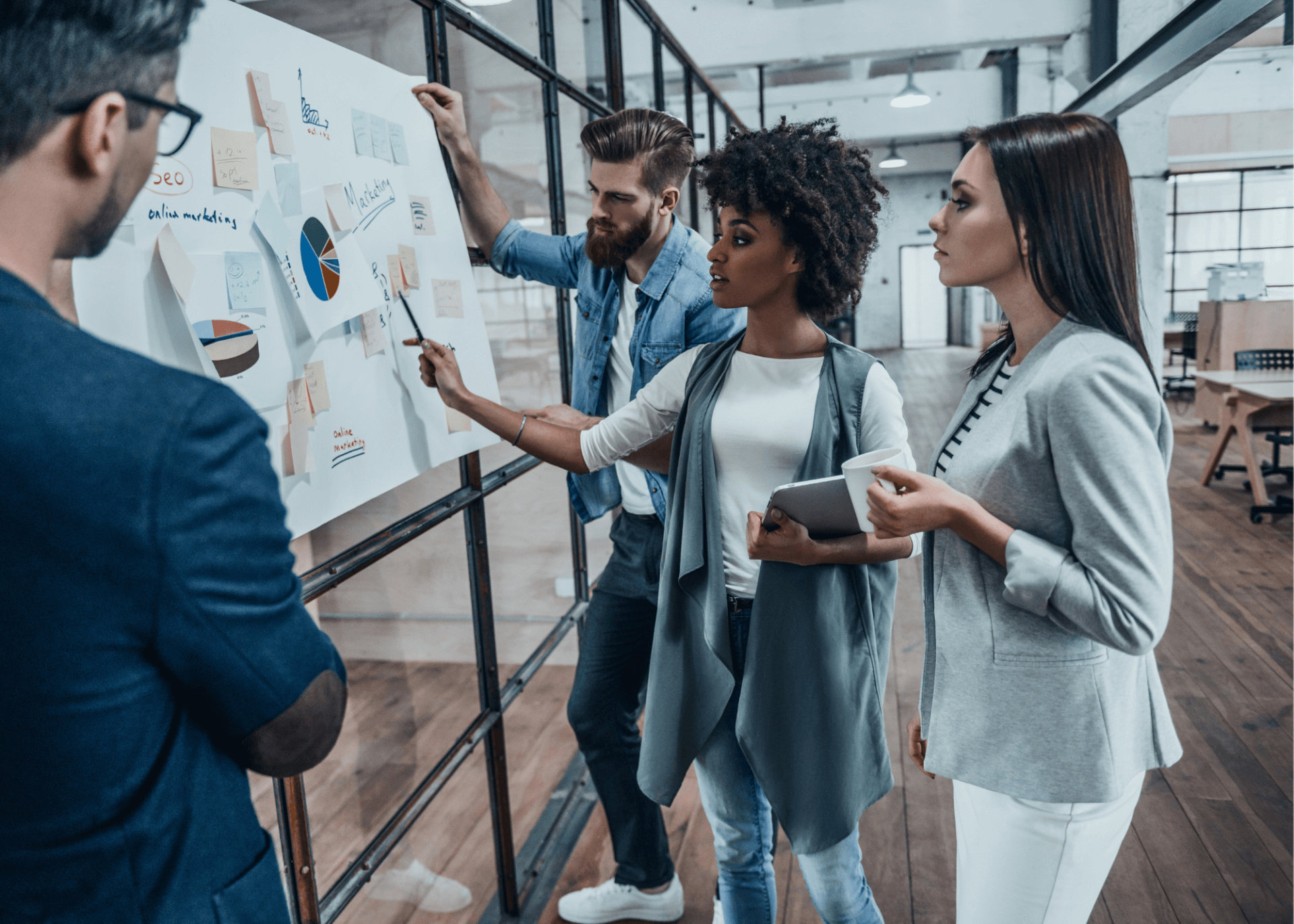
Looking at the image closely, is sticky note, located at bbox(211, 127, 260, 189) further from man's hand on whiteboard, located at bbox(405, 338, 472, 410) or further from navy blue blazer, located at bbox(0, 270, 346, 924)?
navy blue blazer, located at bbox(0, 270, 346, 924)

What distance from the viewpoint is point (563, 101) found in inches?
100

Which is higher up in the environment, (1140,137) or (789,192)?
(1140,137)

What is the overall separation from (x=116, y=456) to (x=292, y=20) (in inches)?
44.5

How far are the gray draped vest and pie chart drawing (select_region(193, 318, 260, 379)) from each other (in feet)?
2.27

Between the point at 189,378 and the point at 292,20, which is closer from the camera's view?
the point at 189,378

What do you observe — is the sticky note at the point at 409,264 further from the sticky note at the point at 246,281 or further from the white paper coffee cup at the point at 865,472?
the white paper coffee cup at the point at 865,472

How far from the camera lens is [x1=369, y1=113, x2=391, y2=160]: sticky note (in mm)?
1375

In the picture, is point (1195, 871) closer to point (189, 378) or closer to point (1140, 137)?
point (189, 378)

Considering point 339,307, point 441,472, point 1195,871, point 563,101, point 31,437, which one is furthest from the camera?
point 563,101

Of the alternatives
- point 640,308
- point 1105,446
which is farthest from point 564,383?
point 1105,446

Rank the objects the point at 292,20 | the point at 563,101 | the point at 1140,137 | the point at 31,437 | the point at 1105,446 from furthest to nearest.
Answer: the point at 1140,137
the point at 563,101
the point at 292,20
the point at 1105,446
the point at 31,437

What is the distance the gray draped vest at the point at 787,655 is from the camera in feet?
4.66

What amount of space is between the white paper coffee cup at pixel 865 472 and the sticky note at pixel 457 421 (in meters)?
0.69

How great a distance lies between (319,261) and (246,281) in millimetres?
167
